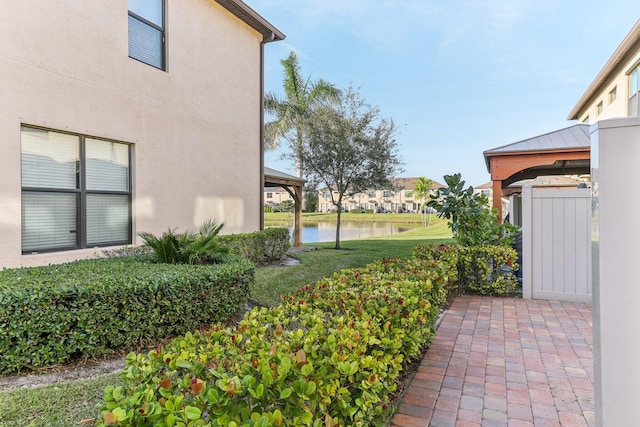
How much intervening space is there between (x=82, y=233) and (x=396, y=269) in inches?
185

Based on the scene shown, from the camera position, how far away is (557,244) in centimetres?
559

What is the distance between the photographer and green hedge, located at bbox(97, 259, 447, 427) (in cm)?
137

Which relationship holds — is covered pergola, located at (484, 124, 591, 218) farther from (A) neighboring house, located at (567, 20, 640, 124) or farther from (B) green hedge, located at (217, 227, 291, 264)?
(B) green hedge, located at (217, 227, 291, 264)

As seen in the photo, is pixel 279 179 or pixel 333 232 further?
pixel 333 232

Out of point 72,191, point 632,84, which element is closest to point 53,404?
point 72,191

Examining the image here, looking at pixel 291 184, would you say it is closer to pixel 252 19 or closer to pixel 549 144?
pixel 252 19

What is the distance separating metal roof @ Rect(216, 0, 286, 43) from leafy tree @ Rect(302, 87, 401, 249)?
4.01 m

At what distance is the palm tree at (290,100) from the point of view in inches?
843

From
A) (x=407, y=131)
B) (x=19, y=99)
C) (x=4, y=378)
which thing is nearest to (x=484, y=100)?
(x=407, y=131)

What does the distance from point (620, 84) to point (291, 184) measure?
1309 centimetres

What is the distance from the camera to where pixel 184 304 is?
4.08 meters

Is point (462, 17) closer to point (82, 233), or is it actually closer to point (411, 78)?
point (411, 78)

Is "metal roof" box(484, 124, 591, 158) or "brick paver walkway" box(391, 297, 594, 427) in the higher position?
"metal roof" box(484, 124, 591, 158)

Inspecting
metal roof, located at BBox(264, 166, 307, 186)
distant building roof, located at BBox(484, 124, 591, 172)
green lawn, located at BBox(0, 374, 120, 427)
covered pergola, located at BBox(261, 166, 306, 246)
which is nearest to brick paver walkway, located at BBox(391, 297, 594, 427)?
green lawn, located at BBox(0, 374, 120, 427)
